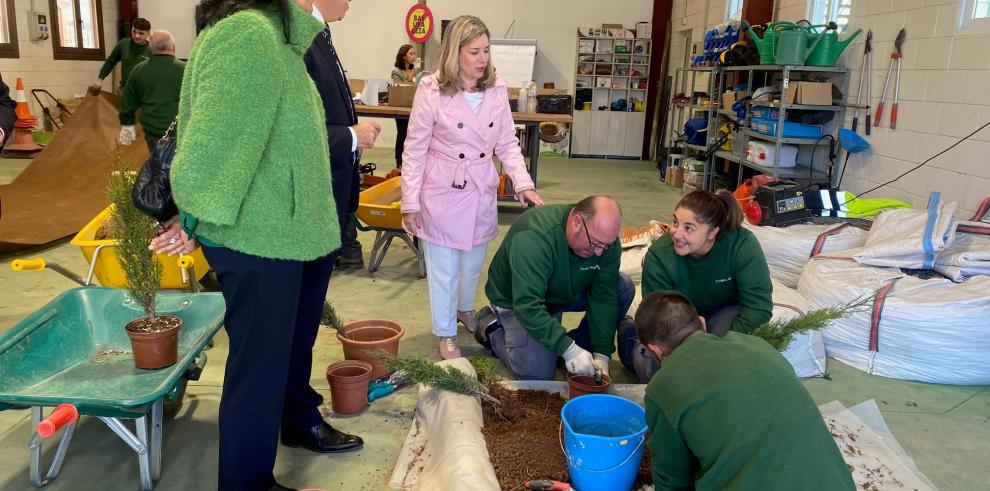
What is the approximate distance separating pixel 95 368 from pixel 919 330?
315cm

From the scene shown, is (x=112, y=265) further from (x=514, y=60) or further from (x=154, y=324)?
(x=514, y=60)

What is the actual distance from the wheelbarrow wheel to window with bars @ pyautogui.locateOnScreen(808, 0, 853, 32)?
5.15 m

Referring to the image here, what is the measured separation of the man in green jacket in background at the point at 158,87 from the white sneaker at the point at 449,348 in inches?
101

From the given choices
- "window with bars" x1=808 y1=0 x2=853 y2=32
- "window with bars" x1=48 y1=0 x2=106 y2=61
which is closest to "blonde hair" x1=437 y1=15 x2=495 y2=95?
"window with bars" x1=808 y1=0 x2=853 y2=32

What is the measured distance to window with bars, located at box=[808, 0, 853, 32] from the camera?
5551mm

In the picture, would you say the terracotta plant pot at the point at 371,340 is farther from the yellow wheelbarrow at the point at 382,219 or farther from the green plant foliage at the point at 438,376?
the yellow wheelbarrow at the point at 382,219

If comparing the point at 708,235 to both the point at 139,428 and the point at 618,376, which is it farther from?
the point at 139,428

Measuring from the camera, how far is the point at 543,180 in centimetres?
854

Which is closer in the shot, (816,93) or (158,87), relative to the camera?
(158,87)

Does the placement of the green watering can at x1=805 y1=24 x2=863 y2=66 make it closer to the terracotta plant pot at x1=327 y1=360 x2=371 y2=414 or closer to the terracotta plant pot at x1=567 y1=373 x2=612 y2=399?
the terracotta plant pot at x1=567 y1=373 x2=612 y2=399

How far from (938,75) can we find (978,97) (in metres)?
0.40

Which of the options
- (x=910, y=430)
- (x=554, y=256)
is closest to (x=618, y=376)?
(x=554, y=256)

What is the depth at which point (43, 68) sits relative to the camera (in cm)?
946

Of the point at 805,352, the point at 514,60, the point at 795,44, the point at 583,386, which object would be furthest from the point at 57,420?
the point at 514,60
